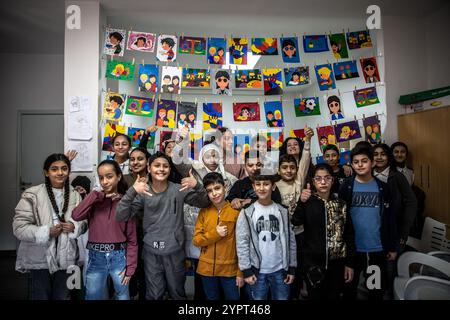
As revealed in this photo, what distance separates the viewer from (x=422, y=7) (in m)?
3.21

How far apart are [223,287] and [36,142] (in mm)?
3836

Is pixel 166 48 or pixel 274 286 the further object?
pixel 166 48

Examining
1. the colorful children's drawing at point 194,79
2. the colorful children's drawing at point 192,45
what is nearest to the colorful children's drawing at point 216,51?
the colorful children's drawing at point 192,45

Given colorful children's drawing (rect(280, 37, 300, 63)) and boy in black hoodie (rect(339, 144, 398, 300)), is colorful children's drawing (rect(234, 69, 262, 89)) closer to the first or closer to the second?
colorful children's drawing (rect(280, 37, 300, 63))

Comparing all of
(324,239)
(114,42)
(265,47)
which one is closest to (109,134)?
(114,42)

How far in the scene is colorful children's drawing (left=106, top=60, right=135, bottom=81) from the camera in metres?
2.99

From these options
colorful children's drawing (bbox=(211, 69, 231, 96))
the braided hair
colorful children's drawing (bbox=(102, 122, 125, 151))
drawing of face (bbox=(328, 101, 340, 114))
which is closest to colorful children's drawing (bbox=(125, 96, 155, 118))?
colorful children's drawing (bbox=(102, 122, 125, 151))

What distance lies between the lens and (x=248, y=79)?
3.21 meters

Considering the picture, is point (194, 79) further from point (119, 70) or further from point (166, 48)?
point (119, 70)

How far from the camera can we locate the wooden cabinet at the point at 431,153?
2922mm

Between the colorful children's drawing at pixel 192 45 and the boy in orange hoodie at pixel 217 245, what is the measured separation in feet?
5.39

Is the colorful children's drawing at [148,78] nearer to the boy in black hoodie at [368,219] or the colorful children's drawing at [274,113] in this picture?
the colorful children's drawing at [274,113]
